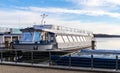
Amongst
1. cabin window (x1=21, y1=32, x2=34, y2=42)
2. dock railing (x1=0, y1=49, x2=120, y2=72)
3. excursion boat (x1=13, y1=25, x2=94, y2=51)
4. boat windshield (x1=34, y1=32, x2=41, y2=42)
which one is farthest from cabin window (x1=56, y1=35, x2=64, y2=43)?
dock railing (x1=0, y1=49, x2=120, y2=72)

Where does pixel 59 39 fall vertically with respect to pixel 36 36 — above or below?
below

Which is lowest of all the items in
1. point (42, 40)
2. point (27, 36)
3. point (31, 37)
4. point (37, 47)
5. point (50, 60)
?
point (50, 60)

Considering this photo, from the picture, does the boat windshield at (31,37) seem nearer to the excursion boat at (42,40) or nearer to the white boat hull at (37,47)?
the excursion boat at (42,40)

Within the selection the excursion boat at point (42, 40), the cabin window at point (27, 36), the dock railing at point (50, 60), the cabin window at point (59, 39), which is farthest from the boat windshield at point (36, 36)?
the dock railing at point (50, 60)

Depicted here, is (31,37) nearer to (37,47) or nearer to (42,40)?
(42,40)

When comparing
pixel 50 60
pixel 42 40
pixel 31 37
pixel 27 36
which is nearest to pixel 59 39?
pixel 42 40

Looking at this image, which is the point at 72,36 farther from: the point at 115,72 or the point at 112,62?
the point at 115,72

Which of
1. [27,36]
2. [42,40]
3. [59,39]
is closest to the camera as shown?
[42,40]

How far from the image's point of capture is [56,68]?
1705 cm

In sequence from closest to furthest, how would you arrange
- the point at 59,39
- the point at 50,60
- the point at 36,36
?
1. the point at 50,60
2. the point at 36,36
3. the point at 59,39

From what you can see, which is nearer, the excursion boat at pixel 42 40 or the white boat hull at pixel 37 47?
the white boat hull at pixel 37 47

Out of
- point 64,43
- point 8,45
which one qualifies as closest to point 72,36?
point 64,43

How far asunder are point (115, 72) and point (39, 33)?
657 inches

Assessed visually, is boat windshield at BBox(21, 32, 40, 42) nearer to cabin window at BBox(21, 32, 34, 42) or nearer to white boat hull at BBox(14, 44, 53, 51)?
cabin window at BBox(21, 32, 34, 42)
